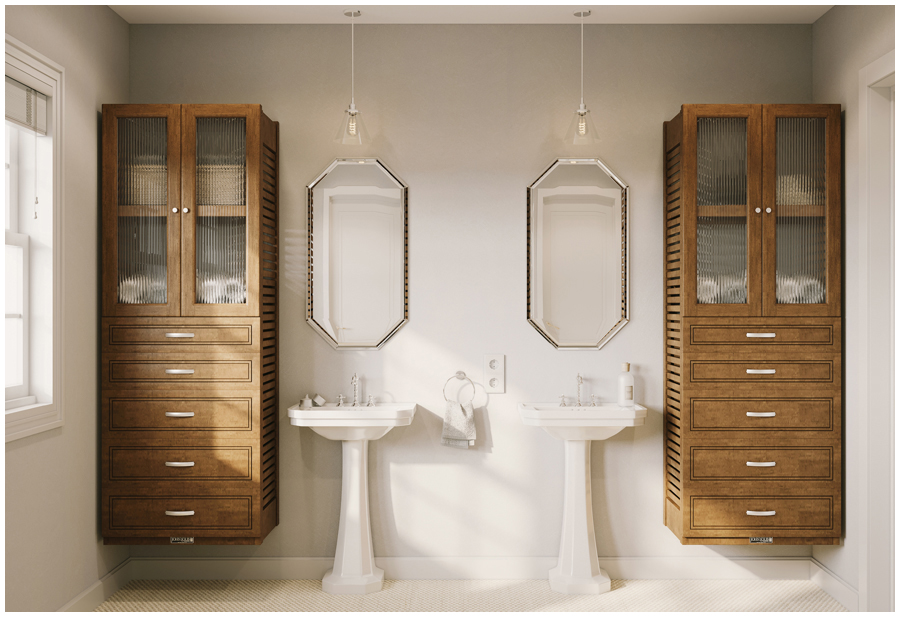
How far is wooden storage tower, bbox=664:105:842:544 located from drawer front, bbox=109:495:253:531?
190 cm

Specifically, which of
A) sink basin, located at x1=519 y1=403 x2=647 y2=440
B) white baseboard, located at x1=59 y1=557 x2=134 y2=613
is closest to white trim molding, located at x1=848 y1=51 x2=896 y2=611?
sink basin, located at x1=519 y1=403 x2=647 y2=440

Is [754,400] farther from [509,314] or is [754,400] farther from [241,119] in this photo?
[241,119]

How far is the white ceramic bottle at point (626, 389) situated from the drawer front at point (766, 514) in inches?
20.1

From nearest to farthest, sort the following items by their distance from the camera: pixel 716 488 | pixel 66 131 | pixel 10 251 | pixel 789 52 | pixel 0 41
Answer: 1. pixel 0 41
2. pixel 10 251
3. pixel 66 131
4. pixel 716 488
5. pixel 789 52

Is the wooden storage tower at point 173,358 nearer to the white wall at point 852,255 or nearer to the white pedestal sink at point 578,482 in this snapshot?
the white pedestal sink at point 578,482

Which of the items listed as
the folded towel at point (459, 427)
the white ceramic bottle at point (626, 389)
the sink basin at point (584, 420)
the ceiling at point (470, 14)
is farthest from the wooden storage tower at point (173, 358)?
the white ceramic bottle at point (626, 389)

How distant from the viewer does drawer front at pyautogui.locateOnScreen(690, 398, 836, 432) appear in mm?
2680

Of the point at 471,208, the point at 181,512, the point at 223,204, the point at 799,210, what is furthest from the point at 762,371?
the point at 181,512

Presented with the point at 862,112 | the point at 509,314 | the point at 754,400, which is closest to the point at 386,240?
the point at 509,314

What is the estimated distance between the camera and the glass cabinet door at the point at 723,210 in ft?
8.84

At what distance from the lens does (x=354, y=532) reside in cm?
282

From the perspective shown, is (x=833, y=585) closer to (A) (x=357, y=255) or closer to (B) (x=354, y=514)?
(B) (x=354, y=514)

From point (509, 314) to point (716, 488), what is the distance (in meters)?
1.17

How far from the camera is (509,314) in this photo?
300 centimetres
